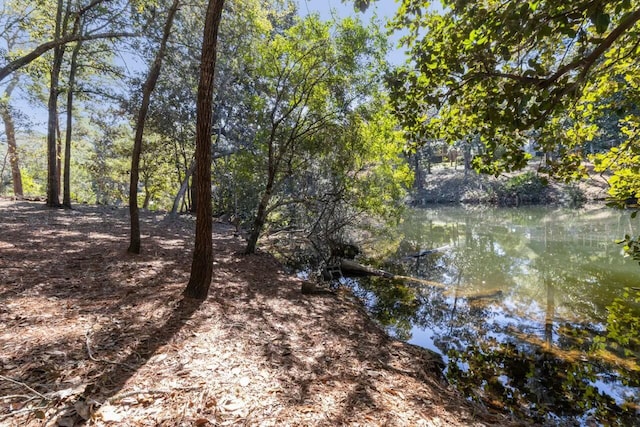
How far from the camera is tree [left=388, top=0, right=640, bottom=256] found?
129 inches

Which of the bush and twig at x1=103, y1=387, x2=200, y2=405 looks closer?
twig at x1=103, y1=387, x2=200, y2=405

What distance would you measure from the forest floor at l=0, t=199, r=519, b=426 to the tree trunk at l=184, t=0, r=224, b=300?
0.76 meters

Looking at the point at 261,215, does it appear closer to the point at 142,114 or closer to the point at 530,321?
the point at 142,114

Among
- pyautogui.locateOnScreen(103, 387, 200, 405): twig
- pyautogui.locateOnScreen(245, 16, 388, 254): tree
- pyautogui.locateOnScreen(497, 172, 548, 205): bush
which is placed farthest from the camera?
pyautogui.locateOnScreen(497, 172, 548, 205): bush

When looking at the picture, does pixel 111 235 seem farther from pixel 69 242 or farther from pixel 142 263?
pixel 142 263

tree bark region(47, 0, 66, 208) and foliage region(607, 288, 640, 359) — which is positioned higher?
tree bark region(47, 0, 66, 208)

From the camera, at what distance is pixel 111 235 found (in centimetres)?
893

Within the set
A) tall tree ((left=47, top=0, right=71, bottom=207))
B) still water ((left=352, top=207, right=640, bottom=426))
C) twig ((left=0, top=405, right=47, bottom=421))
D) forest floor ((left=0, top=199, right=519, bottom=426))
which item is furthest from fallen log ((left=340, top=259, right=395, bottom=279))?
tall tree ((left=47, top=0, right=71, bottom=207))

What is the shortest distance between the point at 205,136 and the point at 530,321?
7.16m

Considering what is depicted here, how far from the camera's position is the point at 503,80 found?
4398 mm

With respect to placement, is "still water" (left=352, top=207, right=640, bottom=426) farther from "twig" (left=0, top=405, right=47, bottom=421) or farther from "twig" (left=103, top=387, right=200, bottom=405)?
"twig" (left=0, top=405, right=47, bottom=421)

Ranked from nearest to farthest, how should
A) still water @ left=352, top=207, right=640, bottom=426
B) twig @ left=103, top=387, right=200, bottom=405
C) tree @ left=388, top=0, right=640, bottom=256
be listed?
twig @ left=103, top=387, right=200, bottom=405 → tree @ left=388, top=0, right=640, bottom=256 → still water @ left=352, top=207, right=640, bottom=426

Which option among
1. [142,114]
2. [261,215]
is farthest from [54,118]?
[261,215]

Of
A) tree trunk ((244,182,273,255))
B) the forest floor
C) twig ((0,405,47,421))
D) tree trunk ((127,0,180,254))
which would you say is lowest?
the forest floor
